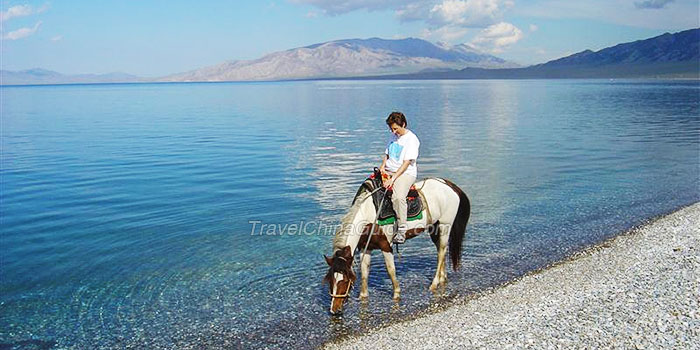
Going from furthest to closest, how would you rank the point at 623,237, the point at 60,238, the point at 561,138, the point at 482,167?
the point at 561,138
the point at 482,167
the point at 60,238
the point at 623,237

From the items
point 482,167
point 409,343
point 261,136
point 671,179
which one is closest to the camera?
point 409,343

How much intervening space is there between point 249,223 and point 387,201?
7.60 m

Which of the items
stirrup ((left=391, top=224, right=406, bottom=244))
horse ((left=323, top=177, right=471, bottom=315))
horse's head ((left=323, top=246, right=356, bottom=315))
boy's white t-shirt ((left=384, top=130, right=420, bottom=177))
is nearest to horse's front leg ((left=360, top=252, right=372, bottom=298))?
horse ((left=323, top=177, right=471, bottom=315))

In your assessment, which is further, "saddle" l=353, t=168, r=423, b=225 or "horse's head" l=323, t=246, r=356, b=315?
"saddle" l=353, t=168, r=423, b=225

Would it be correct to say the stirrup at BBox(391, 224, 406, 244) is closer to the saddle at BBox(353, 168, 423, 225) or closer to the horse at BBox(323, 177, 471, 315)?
the horse at BBox(323, 177, 471, 315)

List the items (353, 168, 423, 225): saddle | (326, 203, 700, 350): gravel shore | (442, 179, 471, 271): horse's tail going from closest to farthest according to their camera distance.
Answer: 1. (326, 203, 700, 350): gravel shore
2. (353, 168, 423, 225): saddle
3. (442, 179, 471, 271): horse's tail

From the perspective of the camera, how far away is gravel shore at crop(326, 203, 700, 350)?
24.9 feet

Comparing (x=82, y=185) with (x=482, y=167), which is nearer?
(x=82, y=185)

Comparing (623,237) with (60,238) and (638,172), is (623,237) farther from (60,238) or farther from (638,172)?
(60,238)

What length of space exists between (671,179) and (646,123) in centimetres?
2672

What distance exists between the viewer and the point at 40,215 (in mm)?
17859

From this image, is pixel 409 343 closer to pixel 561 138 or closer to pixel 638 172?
pixel 638 172

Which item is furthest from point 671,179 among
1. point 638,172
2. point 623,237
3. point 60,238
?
point 60,238

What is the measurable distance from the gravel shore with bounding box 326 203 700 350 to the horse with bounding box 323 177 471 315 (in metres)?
0.95
